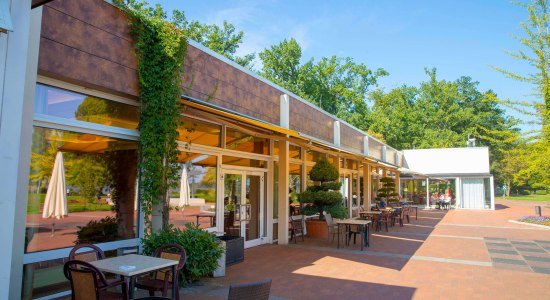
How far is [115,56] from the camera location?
610 cm

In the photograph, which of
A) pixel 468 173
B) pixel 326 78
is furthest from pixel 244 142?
pixel 326 78

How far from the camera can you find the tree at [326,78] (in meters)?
43.4

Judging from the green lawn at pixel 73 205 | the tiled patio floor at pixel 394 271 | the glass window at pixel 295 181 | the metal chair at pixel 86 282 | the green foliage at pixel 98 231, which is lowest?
the tiled patio floor at pixel 394 271

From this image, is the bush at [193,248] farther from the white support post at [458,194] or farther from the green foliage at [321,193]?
the white support post at [458,194]

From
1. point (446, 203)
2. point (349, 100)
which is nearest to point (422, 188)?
point (446, 203)

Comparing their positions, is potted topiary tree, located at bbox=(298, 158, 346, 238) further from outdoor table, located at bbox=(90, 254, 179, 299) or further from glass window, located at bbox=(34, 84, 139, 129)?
outdoor table, located at bbox=(90, 254, 179, 299)

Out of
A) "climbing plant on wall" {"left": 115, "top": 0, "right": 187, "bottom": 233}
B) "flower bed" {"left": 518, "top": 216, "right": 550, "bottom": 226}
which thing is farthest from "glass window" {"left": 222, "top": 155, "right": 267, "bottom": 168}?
"flower bed" {"left": 518, "top": 216, "right": 550, "bottom": 226}

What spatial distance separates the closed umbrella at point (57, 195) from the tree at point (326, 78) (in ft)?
123

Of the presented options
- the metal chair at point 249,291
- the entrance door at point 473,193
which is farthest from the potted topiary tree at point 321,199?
the entrance door at point 473,193

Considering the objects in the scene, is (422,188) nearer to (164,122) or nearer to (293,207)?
(293,207)

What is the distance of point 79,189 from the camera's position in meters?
5.84

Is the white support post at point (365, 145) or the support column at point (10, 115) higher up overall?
the white support post at point (365, 145)

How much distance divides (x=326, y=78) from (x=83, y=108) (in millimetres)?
40911

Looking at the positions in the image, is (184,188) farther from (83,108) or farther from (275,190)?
(275,190)
